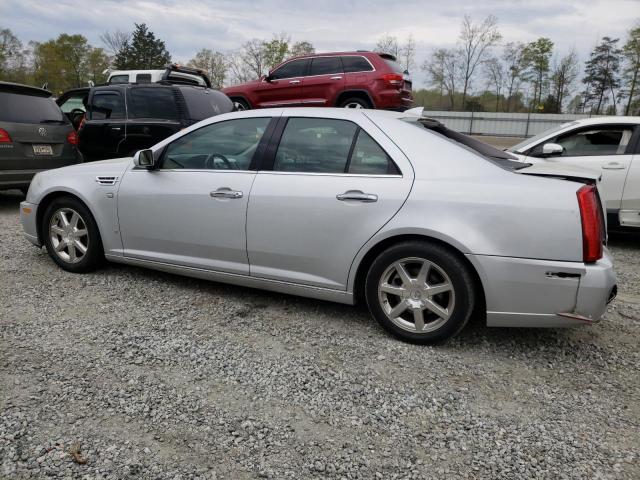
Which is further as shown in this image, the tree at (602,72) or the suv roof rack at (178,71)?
the tree at (602,72)

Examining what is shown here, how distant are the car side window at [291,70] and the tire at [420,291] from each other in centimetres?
792

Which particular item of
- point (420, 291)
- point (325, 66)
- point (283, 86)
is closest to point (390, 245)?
point (420, 291)

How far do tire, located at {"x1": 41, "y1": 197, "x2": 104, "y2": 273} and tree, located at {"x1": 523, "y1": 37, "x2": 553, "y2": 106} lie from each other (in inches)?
2093

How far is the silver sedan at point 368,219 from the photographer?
2.88 meters

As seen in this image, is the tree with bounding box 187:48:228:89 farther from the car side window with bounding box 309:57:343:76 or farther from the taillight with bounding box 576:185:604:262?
the taillight with bounding box 576:185:604:262

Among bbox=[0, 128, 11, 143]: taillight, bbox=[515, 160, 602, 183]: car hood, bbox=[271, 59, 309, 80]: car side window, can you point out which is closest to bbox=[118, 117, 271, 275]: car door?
bbox=[515, 160, 602, 183]: car hood

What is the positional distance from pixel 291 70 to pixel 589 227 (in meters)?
8.61

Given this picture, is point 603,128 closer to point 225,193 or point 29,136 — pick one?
point 225,193

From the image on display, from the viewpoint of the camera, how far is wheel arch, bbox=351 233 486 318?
3.05 metres

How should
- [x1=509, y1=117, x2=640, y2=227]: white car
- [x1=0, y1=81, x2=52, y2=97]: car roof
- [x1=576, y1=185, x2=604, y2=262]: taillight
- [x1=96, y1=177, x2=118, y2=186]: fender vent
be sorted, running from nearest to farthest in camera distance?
1. [x1=576, y1=185, x2=604, y2=262]: taillight
2. [x1=96, y1=177, x2=118, y2=186]: fender vent
3. [x1=509, y1=117, x2=640, y2=227]: white car
4. [x1=0, y1=81, x2=52, y2=97]: car roof

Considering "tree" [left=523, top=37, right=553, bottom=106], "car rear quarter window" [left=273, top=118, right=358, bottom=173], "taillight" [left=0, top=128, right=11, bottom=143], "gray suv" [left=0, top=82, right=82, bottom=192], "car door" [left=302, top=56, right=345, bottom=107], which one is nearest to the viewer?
"car rear quarter window" [left=273, top=118, right=358, bottom=173]

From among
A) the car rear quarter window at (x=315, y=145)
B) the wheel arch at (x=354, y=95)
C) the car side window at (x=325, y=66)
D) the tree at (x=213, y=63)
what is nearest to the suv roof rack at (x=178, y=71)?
the car side window at (x=325, y=66)

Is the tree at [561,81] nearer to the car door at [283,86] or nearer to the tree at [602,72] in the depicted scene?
the tree at [602,72]

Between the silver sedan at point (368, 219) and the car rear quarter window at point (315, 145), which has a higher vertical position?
→ the car rear quarter window at point (315, 145)
